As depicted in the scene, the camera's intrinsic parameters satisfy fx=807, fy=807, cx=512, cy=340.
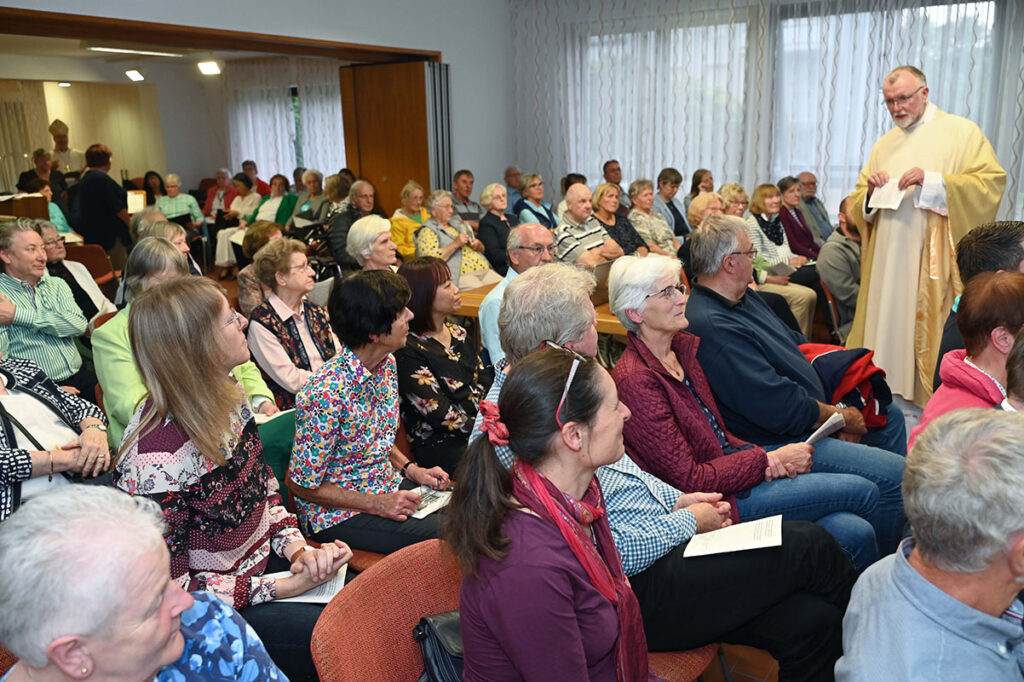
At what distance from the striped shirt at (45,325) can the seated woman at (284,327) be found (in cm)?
97

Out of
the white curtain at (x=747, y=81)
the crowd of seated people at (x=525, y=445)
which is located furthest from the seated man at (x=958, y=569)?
the white curtain at (x=747, y=81)

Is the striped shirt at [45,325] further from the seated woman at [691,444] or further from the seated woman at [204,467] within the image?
the seated woman at [691,444]

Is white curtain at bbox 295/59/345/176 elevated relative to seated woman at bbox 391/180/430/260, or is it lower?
elevated

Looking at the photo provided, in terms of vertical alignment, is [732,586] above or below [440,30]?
below

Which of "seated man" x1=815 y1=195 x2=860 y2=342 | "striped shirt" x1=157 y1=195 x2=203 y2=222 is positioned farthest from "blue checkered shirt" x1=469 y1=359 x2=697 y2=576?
"striped shirt" x1=157 y1=195 x2=203 y2=222

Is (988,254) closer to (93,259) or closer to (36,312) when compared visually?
(36,312)

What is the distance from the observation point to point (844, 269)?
5539 millimetres

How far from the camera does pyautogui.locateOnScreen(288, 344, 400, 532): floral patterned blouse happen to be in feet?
7.41

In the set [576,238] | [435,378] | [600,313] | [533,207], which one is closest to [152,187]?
[533,207]

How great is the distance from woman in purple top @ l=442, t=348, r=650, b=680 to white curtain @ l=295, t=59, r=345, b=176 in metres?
10.5

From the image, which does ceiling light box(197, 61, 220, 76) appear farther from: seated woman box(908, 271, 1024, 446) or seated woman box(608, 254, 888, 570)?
seated woman box(908, 271, 1024, 446)

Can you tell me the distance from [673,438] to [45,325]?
2.93 m

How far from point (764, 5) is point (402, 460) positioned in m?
7.47

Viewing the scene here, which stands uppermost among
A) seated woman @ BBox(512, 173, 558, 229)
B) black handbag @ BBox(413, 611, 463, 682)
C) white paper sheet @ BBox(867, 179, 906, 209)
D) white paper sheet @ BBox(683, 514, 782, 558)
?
white paper sheet @ BBox(867, 179, 906, 209)
